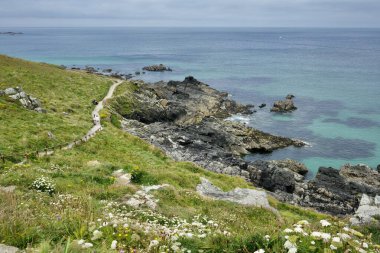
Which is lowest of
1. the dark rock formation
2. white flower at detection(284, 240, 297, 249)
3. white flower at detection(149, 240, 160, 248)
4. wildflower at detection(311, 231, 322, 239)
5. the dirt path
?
the dark rock formation

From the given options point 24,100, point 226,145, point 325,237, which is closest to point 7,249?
point 325,237

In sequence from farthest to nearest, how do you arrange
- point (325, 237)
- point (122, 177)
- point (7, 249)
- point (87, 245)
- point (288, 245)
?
point (122, 177), point (7, 249), point (87, 245), point (288, 245), point (325, 237)

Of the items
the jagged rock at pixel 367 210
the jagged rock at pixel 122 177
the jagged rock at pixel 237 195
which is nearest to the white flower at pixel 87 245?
the jagged rock at pixel 122 177

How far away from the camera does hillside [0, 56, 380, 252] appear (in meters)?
8.91

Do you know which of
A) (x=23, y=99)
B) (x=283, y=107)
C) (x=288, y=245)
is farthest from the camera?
(x=283, y=107)

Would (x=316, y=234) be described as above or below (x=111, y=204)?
above

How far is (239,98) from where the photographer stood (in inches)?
3839

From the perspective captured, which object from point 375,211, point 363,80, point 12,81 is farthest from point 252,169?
point 363,80

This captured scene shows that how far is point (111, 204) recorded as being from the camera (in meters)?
15.9

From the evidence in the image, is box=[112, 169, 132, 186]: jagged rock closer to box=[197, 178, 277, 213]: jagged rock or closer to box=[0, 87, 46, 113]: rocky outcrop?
box=[197, 178, 277, 213]: jagged rock

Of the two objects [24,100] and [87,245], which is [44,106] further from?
[87,245]

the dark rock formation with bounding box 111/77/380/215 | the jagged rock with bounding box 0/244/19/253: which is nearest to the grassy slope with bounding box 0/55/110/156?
the dark rock formation with bounding box 111/77/380/215

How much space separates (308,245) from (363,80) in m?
131

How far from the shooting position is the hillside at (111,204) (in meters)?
8.91
